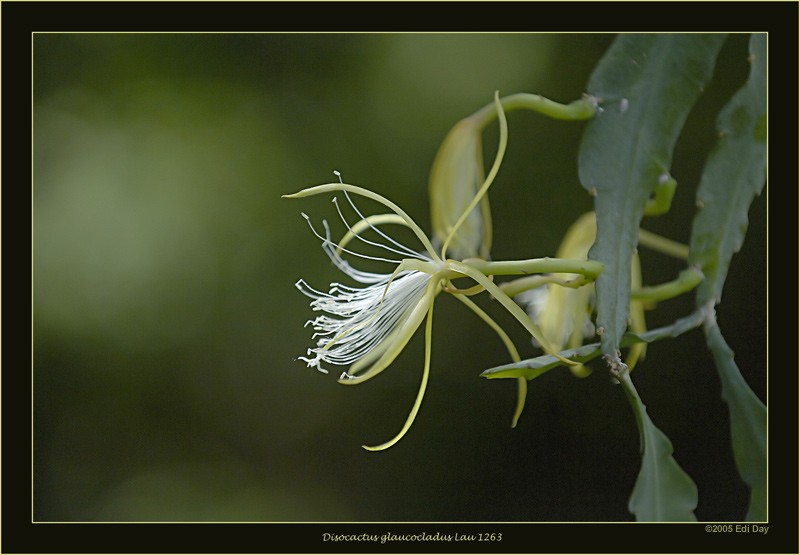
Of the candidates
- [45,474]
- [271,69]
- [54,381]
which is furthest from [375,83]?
[45,474]

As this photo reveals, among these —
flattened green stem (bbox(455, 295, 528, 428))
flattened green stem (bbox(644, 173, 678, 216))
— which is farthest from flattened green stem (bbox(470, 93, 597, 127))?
flattened green stem (bbox(455, 295, 528, 428))

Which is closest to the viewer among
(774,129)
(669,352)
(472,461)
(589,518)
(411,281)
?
(411,281)

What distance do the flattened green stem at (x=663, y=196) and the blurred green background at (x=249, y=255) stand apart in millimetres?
1224

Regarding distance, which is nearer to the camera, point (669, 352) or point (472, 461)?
point (669, 352)

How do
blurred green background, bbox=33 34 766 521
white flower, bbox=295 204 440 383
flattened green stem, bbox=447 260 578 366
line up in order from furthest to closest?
blurred green background, bbox=33 34 766 521, white flower, bbox=295 204 440 383, flattened green stem, bbox=447 260 578 366

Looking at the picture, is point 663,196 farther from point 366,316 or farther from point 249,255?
point 249,255

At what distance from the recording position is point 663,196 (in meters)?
0.78

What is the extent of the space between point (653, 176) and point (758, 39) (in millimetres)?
205

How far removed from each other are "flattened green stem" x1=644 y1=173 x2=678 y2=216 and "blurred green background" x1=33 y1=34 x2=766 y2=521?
1224 mm

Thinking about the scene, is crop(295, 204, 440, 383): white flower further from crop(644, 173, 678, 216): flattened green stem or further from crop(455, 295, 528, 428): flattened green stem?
crop(644, 173, 678, 216): flattened green stem

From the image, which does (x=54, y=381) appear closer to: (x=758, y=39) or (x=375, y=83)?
(x=375, y=83)

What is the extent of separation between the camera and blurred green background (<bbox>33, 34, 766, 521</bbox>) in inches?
79.6

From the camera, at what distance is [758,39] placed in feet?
2.67

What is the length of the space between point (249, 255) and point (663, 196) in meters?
1.49
